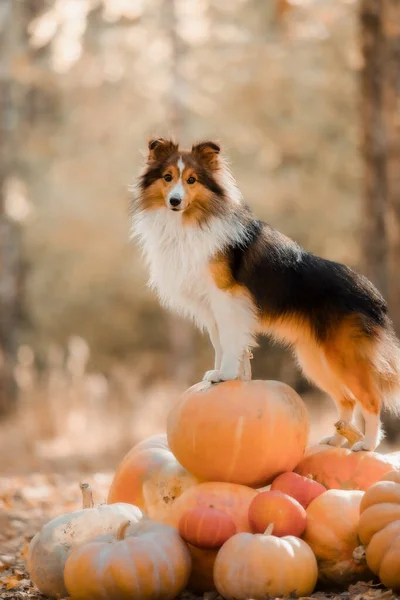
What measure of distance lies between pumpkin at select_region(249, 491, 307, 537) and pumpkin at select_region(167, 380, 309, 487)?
386 mm

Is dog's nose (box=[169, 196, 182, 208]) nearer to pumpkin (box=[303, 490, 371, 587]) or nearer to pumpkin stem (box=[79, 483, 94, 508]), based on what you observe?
pumpkin stem (box=[79, 483, 94, 508])

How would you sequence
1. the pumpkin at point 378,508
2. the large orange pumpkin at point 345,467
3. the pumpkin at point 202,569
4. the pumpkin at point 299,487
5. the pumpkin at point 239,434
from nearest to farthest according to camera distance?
the pumpkin at point 378,508 < the pumpkin at point 202,569 < the pumpkin at point 299,487 < the pumpkin at point 239,434 < the large orange pumpkin at point 345,467

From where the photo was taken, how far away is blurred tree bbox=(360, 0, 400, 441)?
31.3 feet

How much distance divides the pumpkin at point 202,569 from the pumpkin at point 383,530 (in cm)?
75

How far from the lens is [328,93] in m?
16.4

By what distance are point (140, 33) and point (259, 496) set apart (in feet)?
41.0

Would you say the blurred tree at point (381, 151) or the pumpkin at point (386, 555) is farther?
the blurred tree at point (381, 151)

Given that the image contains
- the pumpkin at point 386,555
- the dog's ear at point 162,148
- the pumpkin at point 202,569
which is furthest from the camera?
the dog's ear at point 162,148

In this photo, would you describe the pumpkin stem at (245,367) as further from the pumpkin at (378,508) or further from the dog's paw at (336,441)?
the pumpkin at (378,508)

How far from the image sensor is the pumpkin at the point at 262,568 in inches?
149

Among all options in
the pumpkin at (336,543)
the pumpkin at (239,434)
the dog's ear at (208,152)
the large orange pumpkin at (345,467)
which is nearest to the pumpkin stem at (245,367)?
the pumpkin at (239,434)

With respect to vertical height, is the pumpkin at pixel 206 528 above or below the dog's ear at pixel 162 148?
below

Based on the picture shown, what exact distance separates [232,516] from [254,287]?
1413 millimetres

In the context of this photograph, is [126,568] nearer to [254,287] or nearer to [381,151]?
[254,287]
